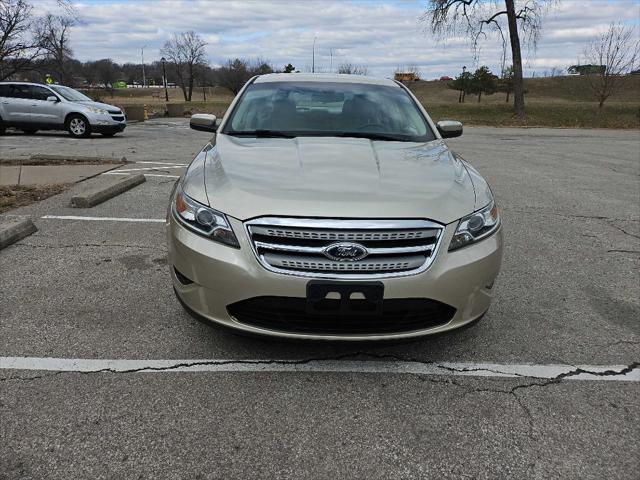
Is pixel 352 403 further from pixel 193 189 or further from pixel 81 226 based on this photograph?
pixel 81 226

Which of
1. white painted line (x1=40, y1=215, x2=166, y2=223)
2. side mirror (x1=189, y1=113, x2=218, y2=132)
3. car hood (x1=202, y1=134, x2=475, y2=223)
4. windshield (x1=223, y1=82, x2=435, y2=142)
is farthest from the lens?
white painted line (x1=40, y1=215, x2=166, y2=223)

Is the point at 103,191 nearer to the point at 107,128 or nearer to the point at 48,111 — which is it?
Result: the point at 107,128

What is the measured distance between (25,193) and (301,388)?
5.76m

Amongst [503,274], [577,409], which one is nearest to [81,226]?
[503,274]

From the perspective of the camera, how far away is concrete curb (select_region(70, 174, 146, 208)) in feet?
20.2

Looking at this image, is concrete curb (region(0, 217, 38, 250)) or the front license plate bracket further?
concrete curb (region(0, 217, 38, 250))

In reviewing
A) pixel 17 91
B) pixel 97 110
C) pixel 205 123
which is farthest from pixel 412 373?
pixel 17 91

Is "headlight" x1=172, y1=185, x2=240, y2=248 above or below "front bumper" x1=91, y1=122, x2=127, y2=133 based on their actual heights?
below

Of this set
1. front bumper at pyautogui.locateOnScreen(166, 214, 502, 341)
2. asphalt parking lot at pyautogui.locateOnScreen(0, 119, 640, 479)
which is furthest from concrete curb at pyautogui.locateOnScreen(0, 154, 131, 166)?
front bumper at pyautogui.locateOnScreen(166, 214, 502, 341)

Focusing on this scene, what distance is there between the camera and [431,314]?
8.73 ft

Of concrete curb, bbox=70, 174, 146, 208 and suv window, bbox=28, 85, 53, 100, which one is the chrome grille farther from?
suv window, bbox=28, 85, 53, 100

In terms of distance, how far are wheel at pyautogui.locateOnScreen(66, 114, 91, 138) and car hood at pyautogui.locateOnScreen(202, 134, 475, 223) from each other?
14.0 m

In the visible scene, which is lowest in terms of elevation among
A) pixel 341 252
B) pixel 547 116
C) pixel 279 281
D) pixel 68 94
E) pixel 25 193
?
pixel 25 193

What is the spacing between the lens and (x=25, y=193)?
675 cm
